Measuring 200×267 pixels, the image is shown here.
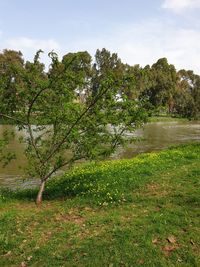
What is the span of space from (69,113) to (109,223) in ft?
12.4

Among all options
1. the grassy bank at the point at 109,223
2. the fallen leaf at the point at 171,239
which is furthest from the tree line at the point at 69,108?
the fallen leaf at the point at 171,239

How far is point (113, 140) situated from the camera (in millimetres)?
11898

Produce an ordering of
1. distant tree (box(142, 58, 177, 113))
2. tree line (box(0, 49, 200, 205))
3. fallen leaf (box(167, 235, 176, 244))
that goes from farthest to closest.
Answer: distant tree (box(142, 58, 177, 113))
tree line (box(0, 49, 200, 205))
fallen leaf (box(167, 235, 176, 244))

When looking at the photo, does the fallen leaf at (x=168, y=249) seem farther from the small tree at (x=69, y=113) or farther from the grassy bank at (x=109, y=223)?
the small tree at (x=69, y=113)

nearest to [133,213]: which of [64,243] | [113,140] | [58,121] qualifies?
[64,243]

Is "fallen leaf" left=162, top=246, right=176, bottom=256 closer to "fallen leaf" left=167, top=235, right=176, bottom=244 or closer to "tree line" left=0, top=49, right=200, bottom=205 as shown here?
"fallen leaf" left=167, top=235, right=176, bottom=244

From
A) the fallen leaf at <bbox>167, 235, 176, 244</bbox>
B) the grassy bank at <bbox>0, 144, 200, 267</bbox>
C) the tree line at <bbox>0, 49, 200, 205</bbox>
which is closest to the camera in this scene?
the grassy bank at <bbox>0, 144, 200, 267</bbox>

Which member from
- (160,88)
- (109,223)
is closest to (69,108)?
(109,223)

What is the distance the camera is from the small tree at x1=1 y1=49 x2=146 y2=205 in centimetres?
1100

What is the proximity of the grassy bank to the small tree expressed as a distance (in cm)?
134

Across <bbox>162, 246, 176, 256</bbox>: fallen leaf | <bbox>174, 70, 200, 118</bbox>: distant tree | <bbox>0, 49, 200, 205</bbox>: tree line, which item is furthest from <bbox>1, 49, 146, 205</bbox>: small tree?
<bbox>174, 70, 200, 118</bbox>: distant tree

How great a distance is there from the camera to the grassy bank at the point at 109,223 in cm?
748

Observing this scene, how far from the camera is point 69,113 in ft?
36.9

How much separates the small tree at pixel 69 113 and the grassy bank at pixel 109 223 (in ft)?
4.39
